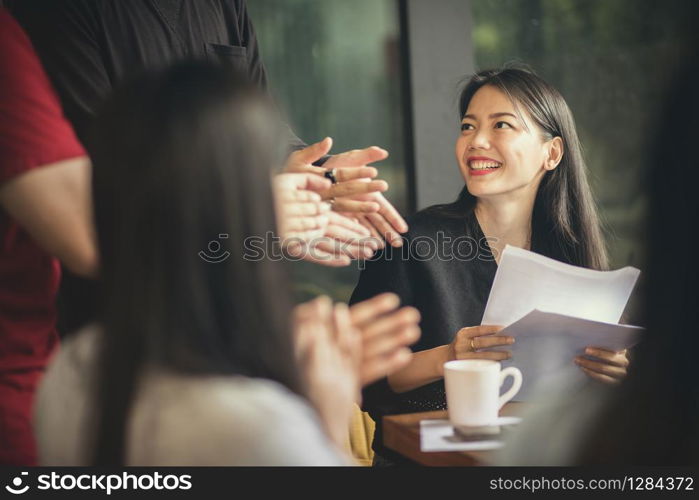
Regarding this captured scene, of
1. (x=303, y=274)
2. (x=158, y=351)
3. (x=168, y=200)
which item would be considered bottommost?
(x=303, y=274)

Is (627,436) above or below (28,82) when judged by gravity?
below

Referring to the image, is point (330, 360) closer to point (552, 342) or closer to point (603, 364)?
point (552, 342)

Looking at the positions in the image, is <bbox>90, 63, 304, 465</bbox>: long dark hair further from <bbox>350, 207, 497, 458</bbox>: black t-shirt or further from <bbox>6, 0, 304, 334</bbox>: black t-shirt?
<bbox>350, 207, 497, 458</bbox>: black t-shirt

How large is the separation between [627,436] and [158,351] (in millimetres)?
447

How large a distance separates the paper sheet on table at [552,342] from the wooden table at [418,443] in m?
0.09

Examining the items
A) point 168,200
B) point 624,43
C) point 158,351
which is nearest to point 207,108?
point 168,200

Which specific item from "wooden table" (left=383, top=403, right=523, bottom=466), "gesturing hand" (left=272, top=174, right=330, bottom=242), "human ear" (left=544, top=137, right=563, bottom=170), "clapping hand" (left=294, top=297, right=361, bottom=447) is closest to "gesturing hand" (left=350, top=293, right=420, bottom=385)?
"clapping hand" (left=294, top=297, right=361, bottom=447)

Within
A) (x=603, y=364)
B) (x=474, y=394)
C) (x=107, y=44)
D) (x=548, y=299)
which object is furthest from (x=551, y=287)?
(x=107, y=44)

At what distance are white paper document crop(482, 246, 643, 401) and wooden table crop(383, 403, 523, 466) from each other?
0.31 feet

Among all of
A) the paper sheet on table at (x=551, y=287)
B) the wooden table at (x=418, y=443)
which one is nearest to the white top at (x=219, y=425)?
the wooden table at (x=418, y=443)

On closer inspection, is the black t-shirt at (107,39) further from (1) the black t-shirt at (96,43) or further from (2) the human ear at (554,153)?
(2) the human ear at (554,153)

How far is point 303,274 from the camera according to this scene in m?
2.84

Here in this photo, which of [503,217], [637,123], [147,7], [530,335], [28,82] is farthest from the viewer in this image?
[637,123]

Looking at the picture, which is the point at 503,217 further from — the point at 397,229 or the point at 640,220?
the point at 640,220
